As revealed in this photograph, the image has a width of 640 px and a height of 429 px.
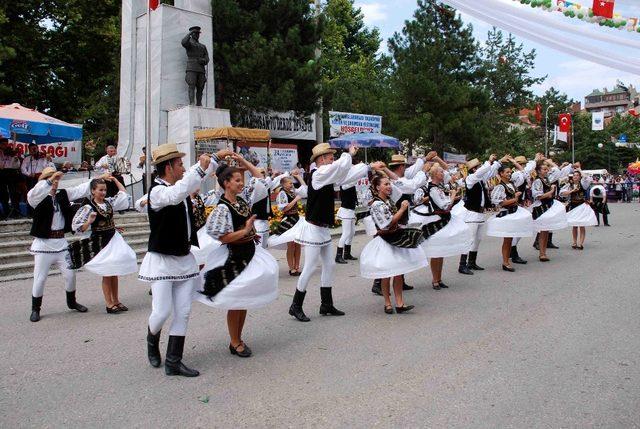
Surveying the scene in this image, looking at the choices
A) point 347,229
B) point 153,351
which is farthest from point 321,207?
point 347,229

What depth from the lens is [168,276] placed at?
16.3ft

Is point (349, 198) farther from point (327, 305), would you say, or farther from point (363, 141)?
point (363, 141)

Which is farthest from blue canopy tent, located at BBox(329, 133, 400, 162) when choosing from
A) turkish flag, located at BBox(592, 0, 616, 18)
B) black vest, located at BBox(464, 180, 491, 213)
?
→ turkish flag, located at BBox(592, 0, 616, 18)

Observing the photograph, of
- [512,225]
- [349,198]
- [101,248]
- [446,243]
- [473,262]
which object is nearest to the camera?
[101,248]

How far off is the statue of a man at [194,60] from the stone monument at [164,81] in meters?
0.55

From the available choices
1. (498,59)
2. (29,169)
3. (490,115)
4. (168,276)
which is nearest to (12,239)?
(29,169)

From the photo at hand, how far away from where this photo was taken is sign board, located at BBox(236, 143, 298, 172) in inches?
764

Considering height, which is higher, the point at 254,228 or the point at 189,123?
the point at 189,123

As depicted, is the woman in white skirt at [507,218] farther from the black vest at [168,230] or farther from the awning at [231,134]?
the awning at [231,134]

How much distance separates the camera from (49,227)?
7.31 metres

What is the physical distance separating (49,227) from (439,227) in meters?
5.59

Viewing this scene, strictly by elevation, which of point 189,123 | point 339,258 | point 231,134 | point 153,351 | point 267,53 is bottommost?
point 153,351

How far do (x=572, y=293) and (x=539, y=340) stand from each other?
2.74 m

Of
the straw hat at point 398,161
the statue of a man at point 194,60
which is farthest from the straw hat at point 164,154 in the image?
the statue of a man at point 194,60
